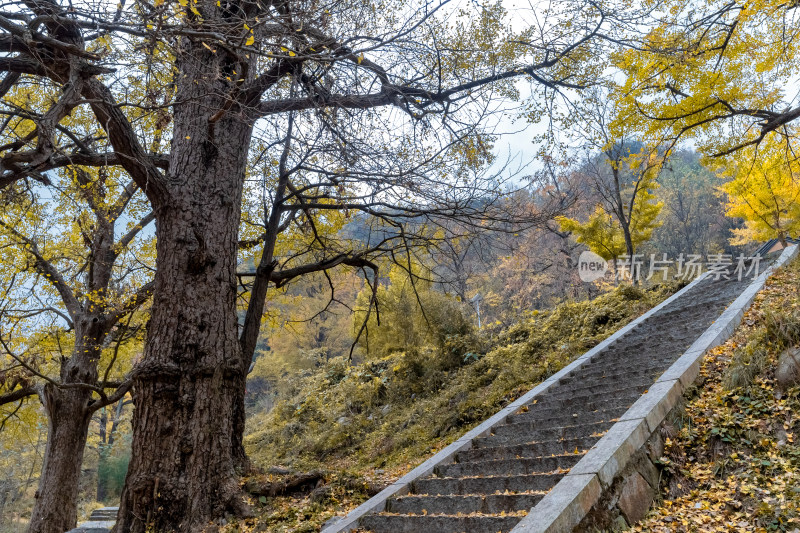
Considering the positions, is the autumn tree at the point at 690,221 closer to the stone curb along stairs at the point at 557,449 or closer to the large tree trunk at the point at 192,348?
the stone curb along stairs at the point at 557,449

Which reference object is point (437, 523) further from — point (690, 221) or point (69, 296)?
point (690, 221)

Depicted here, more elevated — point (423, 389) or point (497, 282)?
point (497, 282)

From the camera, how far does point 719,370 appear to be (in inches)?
235

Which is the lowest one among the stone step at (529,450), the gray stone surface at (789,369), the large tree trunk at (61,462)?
the large tree trunk at (61,462)

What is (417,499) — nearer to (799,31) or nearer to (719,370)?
(719,370)

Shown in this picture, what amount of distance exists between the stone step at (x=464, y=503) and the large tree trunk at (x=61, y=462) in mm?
6086

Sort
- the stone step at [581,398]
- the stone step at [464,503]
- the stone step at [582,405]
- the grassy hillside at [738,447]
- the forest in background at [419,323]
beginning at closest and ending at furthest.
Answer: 1. the grassy hillside at [738,447]
2. the stone step at [464,503]
3. the stone step at [582,405]
4. the stone step at [581,398]
5. the forest in background at [419,323]

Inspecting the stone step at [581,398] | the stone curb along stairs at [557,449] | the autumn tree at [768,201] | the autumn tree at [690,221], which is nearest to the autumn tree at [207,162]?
the stone curb along stairs at [557,449]

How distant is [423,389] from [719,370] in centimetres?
689

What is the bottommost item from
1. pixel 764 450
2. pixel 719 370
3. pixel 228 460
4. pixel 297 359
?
pixel 297 359

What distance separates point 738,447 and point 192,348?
551 cm

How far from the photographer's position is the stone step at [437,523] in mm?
4113

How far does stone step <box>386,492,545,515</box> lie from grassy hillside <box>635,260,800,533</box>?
95cm

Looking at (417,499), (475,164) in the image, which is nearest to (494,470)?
(417,499)
